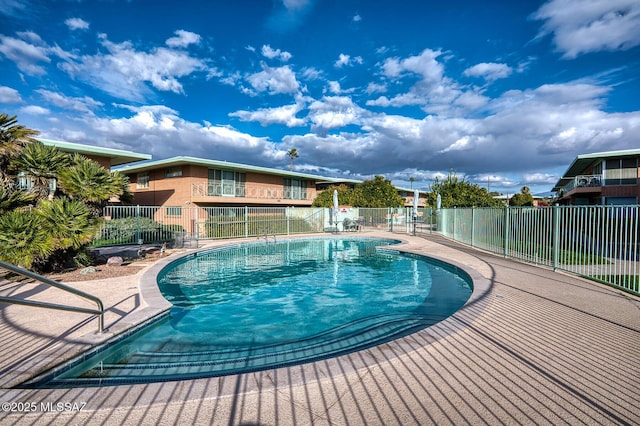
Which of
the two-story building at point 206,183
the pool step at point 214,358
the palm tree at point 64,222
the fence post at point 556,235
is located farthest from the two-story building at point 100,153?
the fence post at point 556,235

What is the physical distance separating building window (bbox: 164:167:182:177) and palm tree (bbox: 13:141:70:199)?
14375 mm

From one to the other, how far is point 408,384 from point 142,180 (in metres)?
29.0

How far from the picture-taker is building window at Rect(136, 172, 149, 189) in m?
26.5

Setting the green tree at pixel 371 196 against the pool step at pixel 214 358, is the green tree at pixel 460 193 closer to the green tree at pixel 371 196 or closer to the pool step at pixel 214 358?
the green tree at pixel 371 196

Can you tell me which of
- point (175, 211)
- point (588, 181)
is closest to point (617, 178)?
point (588, 181)

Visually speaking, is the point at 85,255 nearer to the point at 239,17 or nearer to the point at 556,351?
the point at 556,351

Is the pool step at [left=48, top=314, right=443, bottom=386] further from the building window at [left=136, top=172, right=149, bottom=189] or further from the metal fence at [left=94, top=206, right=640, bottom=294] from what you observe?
the building window at [left=136, top=172, right=149, bottom=189]

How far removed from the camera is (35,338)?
14.2 ft

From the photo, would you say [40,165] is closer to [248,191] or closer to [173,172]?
[173,172]

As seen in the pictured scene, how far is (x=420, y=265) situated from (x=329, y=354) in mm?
8114

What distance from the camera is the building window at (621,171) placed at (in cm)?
2273

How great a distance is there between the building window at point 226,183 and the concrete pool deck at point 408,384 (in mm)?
19231

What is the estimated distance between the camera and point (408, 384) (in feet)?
10.1

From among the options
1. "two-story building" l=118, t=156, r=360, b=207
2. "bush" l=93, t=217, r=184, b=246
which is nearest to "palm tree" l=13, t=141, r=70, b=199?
"bush" l=93, t=217, r=184, b=246
